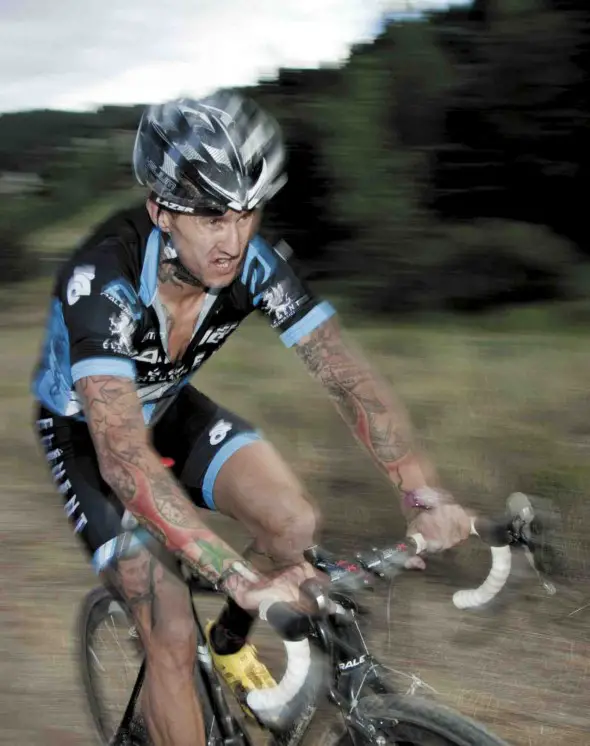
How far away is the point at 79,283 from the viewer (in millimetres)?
2779

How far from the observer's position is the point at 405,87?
970 centimetres

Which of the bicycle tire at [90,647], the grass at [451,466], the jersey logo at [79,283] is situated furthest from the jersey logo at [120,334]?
the grass at [451,466]

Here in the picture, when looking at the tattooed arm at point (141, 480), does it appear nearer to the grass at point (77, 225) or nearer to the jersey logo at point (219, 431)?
the jersey logo at point (219, 431)

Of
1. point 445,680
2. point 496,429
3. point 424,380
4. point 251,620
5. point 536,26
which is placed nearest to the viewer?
point 251,620

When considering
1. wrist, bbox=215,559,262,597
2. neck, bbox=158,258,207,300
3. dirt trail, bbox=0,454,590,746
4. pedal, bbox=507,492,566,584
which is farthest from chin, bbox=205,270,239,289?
dirt trail, bbox=0,454,590,746

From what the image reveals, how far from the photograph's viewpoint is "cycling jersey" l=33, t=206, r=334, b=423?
270cm

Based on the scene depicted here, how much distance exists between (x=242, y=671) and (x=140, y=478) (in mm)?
744

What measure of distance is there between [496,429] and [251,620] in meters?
3.76

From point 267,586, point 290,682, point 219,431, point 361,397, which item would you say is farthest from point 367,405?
point 290,682

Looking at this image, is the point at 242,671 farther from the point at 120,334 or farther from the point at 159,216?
the point at 159,216

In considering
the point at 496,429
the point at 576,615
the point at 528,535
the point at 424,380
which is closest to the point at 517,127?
the point at 424,380

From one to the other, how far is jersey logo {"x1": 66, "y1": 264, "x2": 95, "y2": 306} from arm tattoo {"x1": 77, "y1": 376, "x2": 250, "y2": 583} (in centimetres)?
26

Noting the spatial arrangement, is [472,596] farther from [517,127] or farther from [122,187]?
[122,187]

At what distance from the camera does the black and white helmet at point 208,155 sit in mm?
2650
